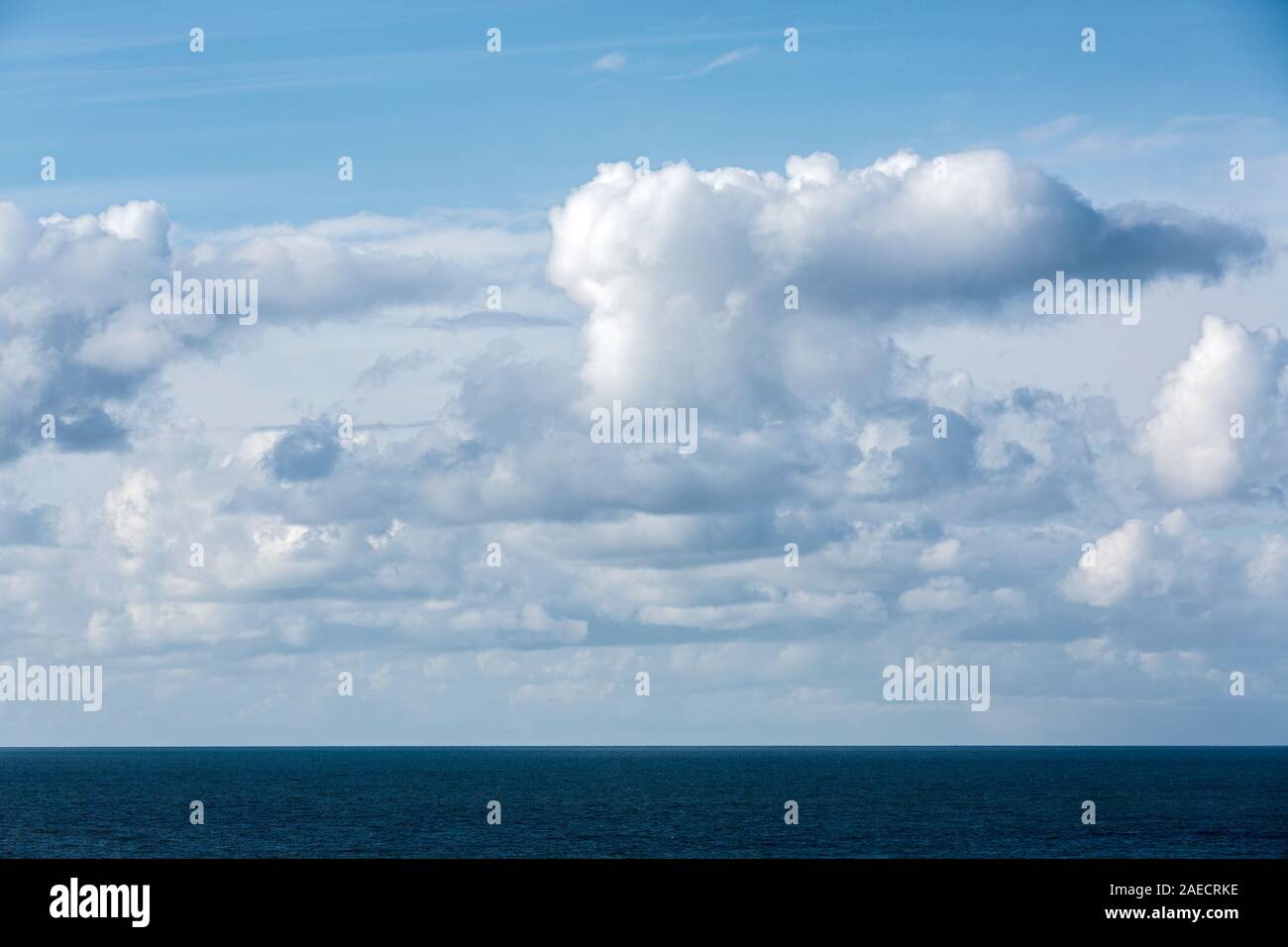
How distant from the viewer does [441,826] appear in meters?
129
